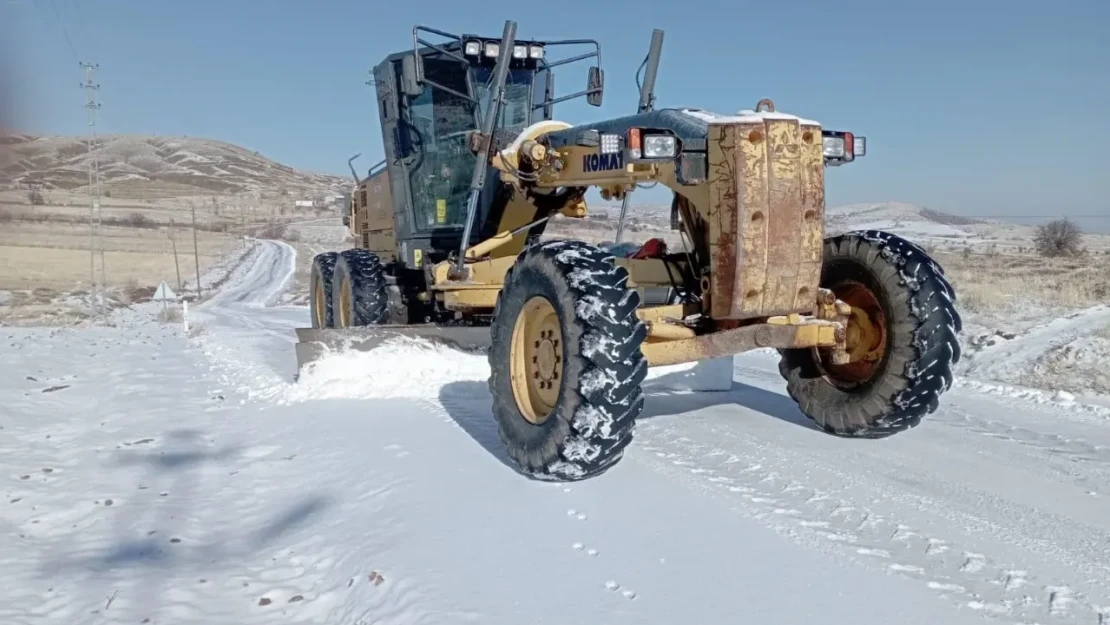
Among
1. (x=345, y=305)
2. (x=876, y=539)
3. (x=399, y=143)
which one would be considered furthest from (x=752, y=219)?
(x=345, y=305)

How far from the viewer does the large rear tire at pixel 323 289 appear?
35.0 feet

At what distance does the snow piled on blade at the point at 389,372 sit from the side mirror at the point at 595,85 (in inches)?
105

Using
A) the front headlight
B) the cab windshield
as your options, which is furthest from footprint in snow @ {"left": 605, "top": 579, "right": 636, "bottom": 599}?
the cab windshield

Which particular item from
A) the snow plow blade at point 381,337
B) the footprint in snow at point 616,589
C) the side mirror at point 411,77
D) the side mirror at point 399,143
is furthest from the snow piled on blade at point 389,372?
the footprint in snow at point 616,589

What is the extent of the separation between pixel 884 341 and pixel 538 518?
263 centimetres

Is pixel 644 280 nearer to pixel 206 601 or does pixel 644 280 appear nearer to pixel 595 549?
pixel 595 549

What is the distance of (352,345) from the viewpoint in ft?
25.5

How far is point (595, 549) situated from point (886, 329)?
8.69 feet

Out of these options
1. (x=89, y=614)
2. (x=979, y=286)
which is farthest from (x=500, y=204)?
(x=979, y=286)

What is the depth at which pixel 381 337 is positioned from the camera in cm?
776


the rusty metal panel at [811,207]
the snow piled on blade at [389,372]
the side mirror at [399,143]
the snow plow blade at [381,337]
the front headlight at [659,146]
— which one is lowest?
the snow piled on blade at [389,372]

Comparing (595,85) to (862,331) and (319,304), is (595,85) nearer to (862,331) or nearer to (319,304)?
(862,331)

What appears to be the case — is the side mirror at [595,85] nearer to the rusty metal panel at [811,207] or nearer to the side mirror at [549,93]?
the side mirror at [549,93]

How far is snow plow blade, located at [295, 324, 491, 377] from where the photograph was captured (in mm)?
7754
